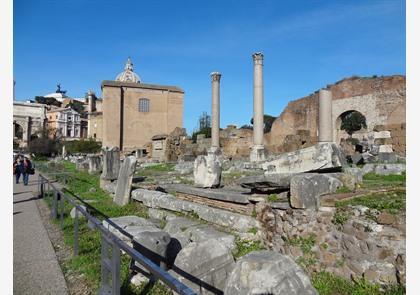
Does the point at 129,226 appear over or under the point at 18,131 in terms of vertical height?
under

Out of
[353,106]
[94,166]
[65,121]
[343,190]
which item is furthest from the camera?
[65,121]

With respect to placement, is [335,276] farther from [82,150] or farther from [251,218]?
[82,150]

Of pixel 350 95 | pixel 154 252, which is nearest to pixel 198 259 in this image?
pixel 154 252

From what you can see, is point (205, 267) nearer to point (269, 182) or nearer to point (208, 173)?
point (269, 182)

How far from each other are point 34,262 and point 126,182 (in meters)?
3.89

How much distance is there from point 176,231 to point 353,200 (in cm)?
272

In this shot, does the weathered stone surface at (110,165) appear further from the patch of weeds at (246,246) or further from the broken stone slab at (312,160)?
the patch of weeds at (246,246)

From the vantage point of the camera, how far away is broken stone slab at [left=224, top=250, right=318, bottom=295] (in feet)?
8.18

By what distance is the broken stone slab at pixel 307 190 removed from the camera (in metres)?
4.45

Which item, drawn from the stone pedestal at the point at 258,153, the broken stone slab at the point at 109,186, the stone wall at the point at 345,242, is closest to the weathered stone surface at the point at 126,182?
the broken stone slab at the point at 109,186

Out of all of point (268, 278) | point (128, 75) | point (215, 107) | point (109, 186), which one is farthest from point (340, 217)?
point (128, 75)

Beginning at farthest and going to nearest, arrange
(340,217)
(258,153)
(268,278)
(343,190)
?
1. (258,153)
2. (343,190)
3. (340,217)
4. (268,278)

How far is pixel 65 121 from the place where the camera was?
79375mm

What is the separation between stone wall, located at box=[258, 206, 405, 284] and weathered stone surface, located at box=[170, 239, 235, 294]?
3.83 feet
